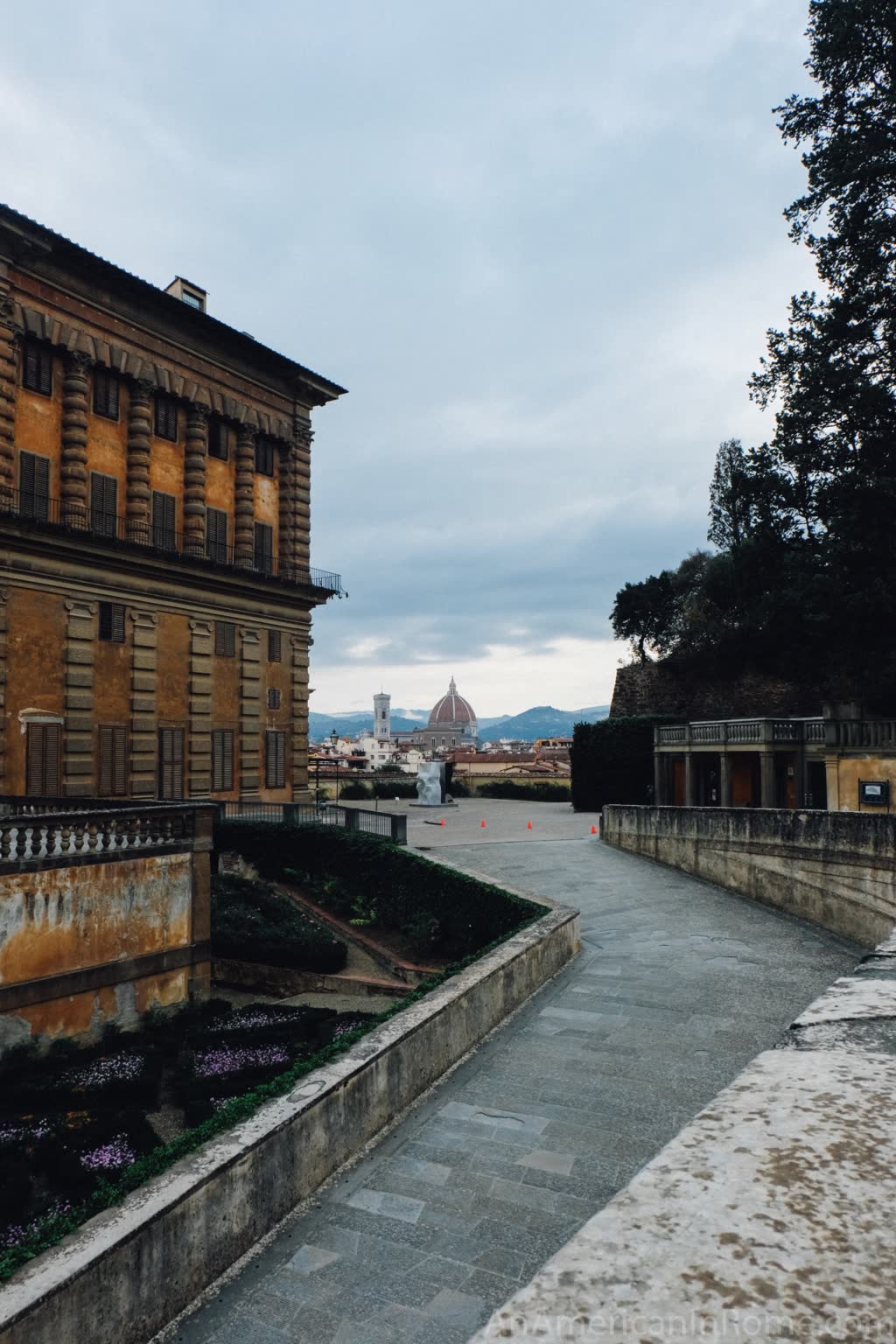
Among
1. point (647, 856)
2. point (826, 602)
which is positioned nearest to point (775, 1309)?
point (647, 856)

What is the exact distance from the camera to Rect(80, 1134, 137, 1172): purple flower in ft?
31.0

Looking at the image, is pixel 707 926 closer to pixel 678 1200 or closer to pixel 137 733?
pixel 678 1200

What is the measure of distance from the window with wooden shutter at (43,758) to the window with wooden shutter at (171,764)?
357cm

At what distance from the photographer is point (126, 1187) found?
6.54 m

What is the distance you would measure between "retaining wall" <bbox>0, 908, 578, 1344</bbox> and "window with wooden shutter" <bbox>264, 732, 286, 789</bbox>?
2272cm

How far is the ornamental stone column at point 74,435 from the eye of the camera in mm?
26156

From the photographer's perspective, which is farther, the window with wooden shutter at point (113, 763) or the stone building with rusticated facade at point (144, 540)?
the window with wooden shutter at point (113, 763)

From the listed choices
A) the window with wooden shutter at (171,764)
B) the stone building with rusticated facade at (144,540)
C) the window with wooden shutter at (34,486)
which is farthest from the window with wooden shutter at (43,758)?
the window with wooden shutter at (34,486)

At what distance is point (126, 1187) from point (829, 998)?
215 inches

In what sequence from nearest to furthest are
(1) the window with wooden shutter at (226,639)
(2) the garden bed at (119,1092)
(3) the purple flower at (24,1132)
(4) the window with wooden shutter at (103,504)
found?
(2) the garden bed at (119,1092), (3) the purple flower at (24,1132), (4) the window with wooden shutter at (103,504), (1) the window with wooden shutter at (226,639)

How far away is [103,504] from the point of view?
89.7 ft

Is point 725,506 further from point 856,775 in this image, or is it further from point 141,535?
point 141,535

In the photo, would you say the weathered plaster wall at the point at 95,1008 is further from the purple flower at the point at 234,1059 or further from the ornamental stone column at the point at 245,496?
the ornamental stone column at the point at 245,496

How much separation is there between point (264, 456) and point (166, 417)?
14.7ft
